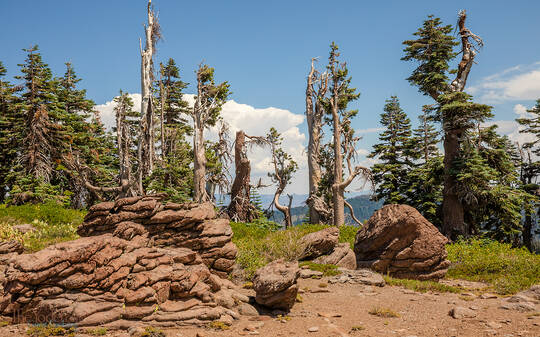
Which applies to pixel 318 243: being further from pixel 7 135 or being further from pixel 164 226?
pixel 7 135

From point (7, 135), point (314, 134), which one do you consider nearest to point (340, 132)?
point (314, 134)

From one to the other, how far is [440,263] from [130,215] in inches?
430

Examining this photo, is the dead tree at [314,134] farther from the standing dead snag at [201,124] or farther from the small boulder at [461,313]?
the small boulder at [461,313]

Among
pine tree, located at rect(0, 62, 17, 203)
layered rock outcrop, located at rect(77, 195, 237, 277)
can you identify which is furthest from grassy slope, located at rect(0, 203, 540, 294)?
pine tree, located at rect(0, 62, 17, 203)

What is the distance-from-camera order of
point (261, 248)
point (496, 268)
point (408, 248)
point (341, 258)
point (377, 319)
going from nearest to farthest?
point (377, 319) → point (408, 248) → point (496, 268) → point (341, 258) → point (261, 248)

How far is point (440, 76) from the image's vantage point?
23.2 metres

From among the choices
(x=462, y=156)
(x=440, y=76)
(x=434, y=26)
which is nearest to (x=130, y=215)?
(x=462, y=156)

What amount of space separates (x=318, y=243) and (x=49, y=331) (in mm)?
9901

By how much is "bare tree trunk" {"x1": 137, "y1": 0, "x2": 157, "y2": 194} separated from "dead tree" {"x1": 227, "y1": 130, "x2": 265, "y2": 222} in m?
5.05

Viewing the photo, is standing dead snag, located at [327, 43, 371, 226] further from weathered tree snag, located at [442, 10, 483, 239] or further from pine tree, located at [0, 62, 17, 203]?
pine tree, located at [0, 62, 17, 203]

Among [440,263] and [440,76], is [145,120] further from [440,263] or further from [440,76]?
[440,76]

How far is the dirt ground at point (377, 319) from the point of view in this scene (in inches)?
285

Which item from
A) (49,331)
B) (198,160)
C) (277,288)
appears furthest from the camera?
(198,160)

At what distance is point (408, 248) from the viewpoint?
507 inches
